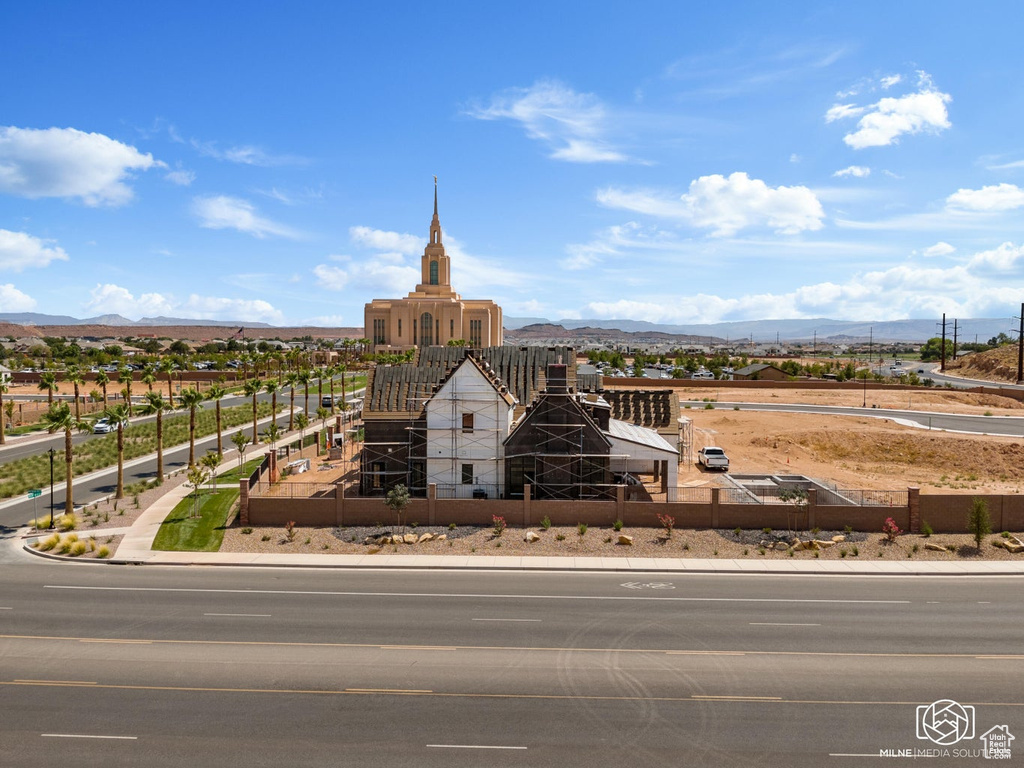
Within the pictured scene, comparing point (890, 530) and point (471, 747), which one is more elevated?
point (890, 530)

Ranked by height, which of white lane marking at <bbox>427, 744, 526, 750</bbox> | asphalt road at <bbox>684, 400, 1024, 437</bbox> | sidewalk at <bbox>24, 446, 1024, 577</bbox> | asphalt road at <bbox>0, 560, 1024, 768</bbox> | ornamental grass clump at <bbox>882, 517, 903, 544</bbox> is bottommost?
sidewalk at <bbox>24, 446, 1024, 577</bbox>

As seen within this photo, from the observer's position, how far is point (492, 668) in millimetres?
19109

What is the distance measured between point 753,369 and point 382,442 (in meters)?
103

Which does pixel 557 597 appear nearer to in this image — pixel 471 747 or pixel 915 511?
pixel 471 747

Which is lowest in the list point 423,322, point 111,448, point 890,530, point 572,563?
point 572,563

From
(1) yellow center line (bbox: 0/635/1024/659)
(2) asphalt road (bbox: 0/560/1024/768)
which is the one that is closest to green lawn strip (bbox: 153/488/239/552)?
(2) asphalt road (bbox: 0/560/1024/768)

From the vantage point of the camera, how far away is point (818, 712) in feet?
54.9

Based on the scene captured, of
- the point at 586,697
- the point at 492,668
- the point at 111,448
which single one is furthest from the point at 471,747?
the point at 111,448

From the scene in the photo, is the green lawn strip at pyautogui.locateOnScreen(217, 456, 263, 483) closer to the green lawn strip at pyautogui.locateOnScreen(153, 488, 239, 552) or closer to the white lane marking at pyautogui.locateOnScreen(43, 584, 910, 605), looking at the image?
the green lawn strip at pyautogui.locateOnScreen(153, 488, 239, 552)

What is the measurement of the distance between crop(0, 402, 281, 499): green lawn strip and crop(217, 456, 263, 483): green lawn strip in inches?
423

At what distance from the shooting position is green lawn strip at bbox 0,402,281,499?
153ft

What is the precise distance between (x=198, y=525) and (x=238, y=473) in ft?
40.1

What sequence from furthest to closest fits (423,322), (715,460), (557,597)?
1. (423,322)
2. (715,460)
3. (557,597)

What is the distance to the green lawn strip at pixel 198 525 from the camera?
32.7 meters
